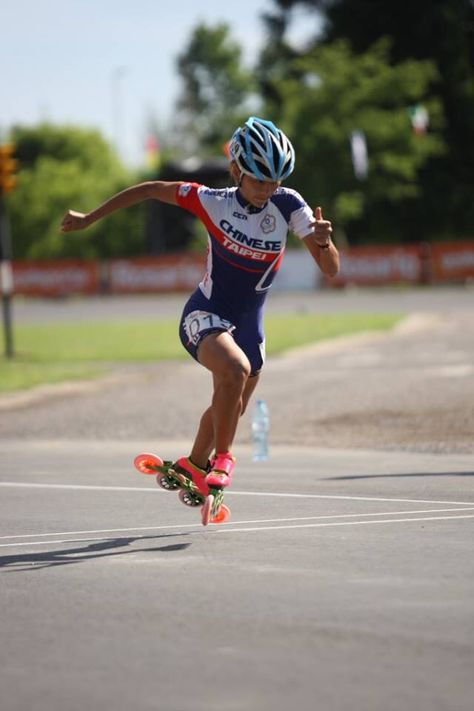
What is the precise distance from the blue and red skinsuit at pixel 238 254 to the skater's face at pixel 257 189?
10 centimetres

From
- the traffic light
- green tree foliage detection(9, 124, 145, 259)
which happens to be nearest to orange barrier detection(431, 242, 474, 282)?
green tree foliage detection(9, 124, 145, 259)

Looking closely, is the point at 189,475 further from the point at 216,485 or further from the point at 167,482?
the point at 216,485

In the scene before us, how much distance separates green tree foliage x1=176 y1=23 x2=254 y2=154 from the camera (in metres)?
121

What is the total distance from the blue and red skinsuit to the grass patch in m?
12.1

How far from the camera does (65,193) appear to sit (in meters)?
88.6

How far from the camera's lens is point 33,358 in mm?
26312

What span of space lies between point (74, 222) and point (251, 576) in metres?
2.85

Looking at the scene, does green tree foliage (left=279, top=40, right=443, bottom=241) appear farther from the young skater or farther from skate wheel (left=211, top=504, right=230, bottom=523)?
skate wheel (left=211, top=504, right=230, bottom=523)

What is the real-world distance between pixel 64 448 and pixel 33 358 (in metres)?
12.8

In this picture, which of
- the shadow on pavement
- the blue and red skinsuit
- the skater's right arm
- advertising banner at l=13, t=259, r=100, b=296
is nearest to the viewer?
the shadow on pavement

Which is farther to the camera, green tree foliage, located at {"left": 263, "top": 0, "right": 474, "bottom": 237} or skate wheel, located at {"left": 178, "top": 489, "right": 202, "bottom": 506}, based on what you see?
green tree foliage, located at {"left": 263, "top": 0, "right": 474, "bottom": 237}

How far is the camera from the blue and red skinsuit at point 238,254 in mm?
8391

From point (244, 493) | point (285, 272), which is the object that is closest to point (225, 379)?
point (244, 493)

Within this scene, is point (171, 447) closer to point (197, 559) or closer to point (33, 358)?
point (197, 559)
